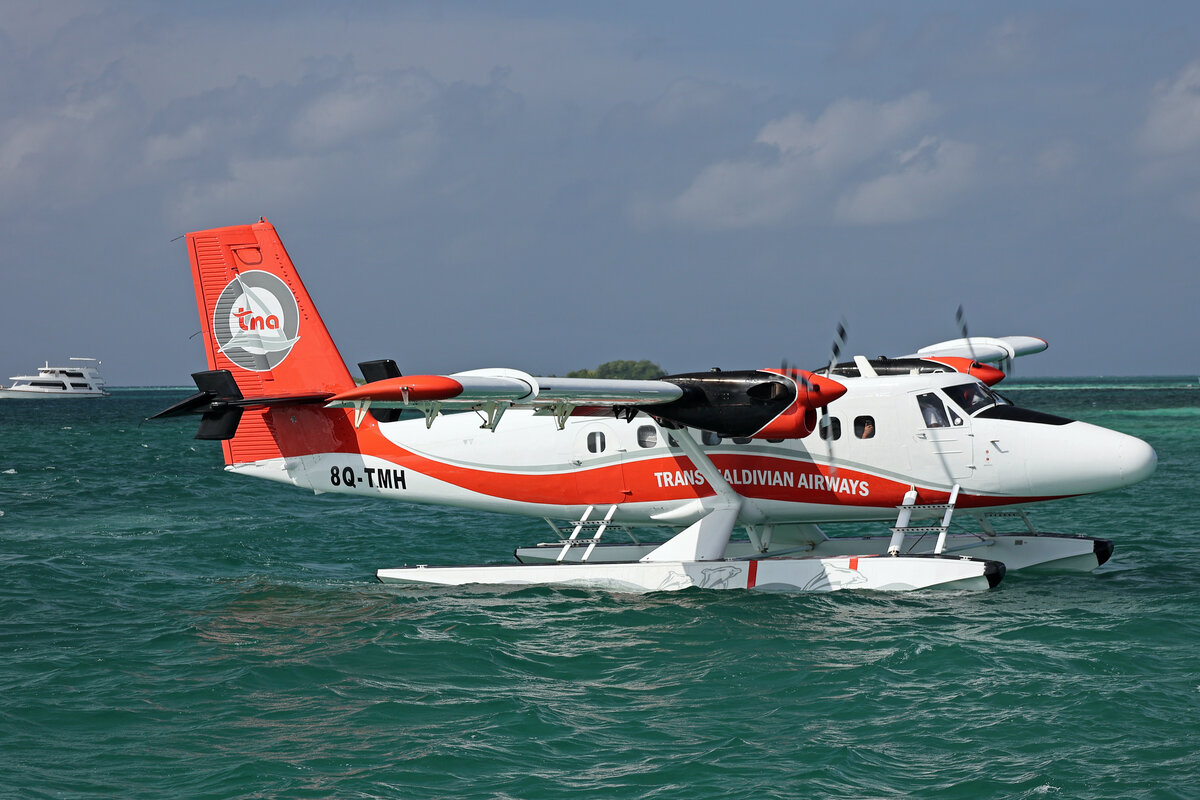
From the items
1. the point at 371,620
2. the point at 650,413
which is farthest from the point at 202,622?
the point at 650,413

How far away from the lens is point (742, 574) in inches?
516

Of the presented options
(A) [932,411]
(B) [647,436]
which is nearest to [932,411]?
(A) [932,411]

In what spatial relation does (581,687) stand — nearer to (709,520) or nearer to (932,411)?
(709,520)

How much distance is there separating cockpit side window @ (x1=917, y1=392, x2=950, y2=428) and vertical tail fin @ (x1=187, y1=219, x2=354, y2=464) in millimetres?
7910

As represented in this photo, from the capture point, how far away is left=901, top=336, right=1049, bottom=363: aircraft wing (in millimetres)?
17078

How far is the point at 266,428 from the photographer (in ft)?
50.0

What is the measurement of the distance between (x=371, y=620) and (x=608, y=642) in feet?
9.54

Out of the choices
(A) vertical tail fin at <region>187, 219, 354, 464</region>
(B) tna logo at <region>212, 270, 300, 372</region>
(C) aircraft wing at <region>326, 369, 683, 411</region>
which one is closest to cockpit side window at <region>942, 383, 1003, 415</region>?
(C) aircraft wing at <region>326, 369, 683, 411</region>

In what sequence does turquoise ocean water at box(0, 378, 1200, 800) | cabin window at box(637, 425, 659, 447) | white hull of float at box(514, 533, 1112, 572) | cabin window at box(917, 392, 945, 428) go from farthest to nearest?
cabin window at box(637, 425, 659, 447)
white hull of float at box(514, 533, 1112, 572)
cabin window at box(917, 392, 945, 428)
turquoise ocean water at box(0, 378, 1200, 800)

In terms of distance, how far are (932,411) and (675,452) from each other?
332cm

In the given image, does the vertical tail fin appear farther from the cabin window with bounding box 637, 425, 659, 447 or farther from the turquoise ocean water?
the cabin window with bounding box 637, 425, 659, 447

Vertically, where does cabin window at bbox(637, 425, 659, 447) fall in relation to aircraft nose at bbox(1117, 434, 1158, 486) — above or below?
above

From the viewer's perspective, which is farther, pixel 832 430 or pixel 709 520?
pixel 709 520

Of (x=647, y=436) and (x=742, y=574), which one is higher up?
(x=647, y=436)
